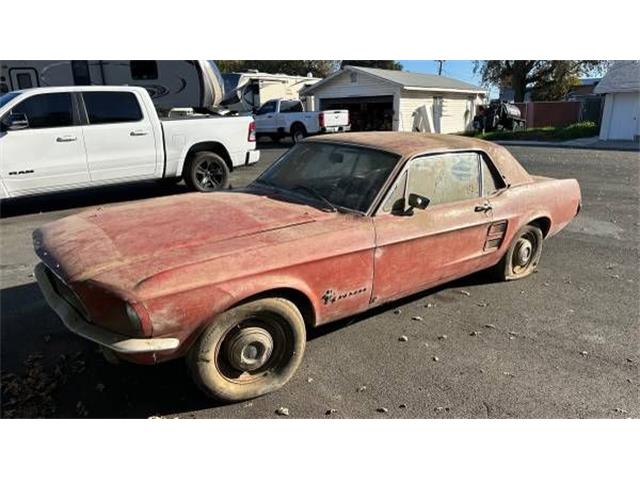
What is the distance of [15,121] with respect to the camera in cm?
652

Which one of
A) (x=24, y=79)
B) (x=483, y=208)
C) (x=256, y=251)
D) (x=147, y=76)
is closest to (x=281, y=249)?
(x=256, y=251)

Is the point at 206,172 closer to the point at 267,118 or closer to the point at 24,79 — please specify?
the point at 24,79

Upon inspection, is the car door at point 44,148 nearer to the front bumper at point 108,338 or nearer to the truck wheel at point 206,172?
the truck wheel at point 206,172

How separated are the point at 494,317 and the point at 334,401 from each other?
1845 millimetres

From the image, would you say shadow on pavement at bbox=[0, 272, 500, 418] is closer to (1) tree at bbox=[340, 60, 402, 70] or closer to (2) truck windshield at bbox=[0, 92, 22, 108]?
(2) truck windshield at bbox=[0, 92, 22, 108]

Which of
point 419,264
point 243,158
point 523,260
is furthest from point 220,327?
point 243,158

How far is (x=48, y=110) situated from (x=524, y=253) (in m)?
6.82

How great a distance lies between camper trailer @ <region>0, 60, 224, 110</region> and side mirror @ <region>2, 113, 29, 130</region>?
5.15 metres

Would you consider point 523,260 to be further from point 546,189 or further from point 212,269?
point 212,269

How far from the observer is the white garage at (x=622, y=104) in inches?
854

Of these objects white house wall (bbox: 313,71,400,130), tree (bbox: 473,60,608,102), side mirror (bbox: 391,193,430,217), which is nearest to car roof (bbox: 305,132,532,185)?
side mirror (bbox: 391,193,430,217)

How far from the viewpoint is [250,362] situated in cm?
289

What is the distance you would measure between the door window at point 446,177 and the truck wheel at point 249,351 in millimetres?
1503

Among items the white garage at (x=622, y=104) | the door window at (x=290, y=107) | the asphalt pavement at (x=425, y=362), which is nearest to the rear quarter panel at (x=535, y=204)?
the asphalt pavement at (x=425, y=362)
